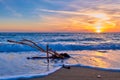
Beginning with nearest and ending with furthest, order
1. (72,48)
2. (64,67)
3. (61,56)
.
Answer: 1. (64,67)
2. (61,56)
3. (72,48)

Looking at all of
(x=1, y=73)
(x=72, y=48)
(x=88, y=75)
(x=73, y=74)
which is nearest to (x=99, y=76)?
(x=88, y=75)

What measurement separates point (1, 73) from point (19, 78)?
1.22m

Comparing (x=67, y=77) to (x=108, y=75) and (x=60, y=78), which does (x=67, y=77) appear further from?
(x=108, y=75)

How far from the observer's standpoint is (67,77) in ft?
20.9

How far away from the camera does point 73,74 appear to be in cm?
678

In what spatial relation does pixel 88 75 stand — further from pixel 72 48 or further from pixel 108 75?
pixel 72 48

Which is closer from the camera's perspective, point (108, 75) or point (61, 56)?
point (108, 75)

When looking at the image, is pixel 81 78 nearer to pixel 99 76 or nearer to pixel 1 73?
pixel 99 76

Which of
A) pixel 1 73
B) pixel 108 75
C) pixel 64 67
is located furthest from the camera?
pixel 64 67

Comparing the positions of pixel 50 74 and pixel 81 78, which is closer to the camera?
pixel 81 78

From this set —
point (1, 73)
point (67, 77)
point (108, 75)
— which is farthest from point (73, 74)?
point (1, 73)

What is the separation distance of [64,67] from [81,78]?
1857mm

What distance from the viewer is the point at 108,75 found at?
21.9ft

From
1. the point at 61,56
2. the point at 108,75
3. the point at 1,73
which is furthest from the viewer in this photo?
the point at 61,56
